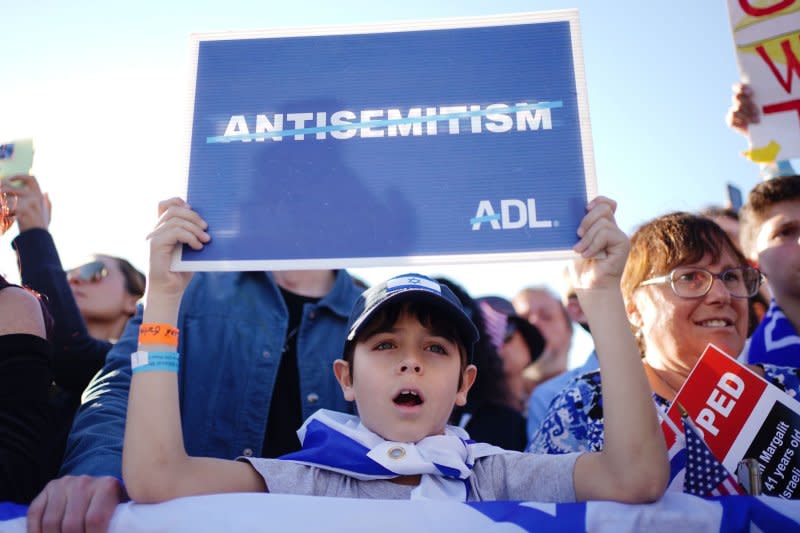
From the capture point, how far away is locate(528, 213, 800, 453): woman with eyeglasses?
256 centimetres

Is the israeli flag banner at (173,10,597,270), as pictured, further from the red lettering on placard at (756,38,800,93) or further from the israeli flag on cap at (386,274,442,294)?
the red lettering on placard at (756,38,800,93)

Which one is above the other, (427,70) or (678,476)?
(427,70)

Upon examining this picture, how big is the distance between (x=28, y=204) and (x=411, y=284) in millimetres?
1898

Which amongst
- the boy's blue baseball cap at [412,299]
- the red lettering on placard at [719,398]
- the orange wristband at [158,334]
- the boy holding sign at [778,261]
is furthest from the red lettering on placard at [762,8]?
the orange wristband at [158,334]

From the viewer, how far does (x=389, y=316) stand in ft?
6.86

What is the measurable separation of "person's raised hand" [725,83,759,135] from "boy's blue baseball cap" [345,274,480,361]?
1.97m

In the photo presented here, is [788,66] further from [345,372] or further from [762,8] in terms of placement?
[345,372]

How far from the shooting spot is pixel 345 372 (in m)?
2.17

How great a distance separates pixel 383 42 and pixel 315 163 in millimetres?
443

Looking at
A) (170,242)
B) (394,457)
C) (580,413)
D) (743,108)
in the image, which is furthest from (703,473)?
(743,108)

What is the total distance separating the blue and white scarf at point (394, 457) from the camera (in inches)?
69.3

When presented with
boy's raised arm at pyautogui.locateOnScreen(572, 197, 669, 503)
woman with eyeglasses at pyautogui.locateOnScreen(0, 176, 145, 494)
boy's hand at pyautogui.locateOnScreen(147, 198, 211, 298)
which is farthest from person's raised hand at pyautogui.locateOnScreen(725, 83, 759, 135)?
woman with eyeglasses at pyautogui.locateOnScreen(0, 176, 145, 494)

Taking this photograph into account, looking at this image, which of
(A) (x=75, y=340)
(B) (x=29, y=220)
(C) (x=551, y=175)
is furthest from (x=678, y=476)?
(B) (x=29, y=220)

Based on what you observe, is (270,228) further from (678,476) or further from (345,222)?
(678,476)
